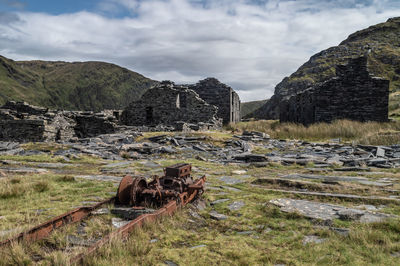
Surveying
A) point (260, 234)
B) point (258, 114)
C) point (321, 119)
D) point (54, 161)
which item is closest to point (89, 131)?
point (54, 161)

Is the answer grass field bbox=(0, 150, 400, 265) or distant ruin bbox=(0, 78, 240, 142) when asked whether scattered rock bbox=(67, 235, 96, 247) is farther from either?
distant ruin bbox=(0, 78, 240, 142)

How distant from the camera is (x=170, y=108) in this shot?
880 inches

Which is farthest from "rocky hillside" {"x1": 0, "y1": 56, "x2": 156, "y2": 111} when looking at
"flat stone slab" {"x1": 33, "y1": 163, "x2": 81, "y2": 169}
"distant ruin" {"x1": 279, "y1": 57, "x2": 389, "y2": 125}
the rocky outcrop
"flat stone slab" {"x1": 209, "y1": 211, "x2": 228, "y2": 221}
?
"flat stone slab" {"x1": 209, "y1": 211, "x2": 228, "y2": 221}

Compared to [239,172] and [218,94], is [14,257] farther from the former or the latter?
[218,94]

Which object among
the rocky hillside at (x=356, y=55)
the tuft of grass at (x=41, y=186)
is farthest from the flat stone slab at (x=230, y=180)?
the rocky hillside at (x=356, y=55)

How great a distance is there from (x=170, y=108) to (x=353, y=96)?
12.9 m

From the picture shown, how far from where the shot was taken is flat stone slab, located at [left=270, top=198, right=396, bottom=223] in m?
3.33

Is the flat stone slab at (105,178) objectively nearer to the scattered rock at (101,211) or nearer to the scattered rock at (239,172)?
the scattered rock at (101,211)

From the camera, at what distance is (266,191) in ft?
16.0

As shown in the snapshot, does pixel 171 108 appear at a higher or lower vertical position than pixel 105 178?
higher

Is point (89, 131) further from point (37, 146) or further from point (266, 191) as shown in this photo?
point (266, 191)

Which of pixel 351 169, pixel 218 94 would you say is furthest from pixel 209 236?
pixel 218 94

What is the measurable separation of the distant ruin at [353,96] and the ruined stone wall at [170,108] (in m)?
7.65

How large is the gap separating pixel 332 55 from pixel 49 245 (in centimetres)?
6867
